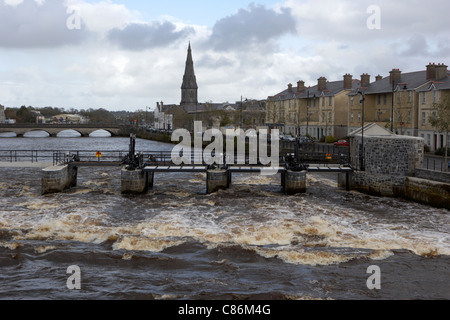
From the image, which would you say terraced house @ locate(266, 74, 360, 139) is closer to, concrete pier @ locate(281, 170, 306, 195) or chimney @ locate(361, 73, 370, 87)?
chimney @ locate(361, 73, 370, 87)

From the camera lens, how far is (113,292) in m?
16.7

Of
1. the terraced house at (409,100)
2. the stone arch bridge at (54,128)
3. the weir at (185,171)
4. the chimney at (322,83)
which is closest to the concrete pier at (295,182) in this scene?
the weir at (185,171)

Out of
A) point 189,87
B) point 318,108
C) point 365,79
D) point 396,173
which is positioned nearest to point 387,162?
point 396,173

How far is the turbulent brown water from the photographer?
17078 millimetres

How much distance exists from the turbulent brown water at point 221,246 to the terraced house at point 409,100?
25.7m

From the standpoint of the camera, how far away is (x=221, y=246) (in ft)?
71.3

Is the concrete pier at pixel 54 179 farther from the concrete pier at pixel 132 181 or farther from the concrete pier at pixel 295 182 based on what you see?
the concrete pier at pixel 295 182

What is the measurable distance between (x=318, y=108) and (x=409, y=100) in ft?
77.6

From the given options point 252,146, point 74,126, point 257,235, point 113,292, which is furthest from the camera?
point 74,126

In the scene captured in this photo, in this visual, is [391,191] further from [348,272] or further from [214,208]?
[348,272]

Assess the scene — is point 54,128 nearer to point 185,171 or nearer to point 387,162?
point 185,171

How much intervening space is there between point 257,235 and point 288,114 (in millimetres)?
69629

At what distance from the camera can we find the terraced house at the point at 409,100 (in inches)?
2146
